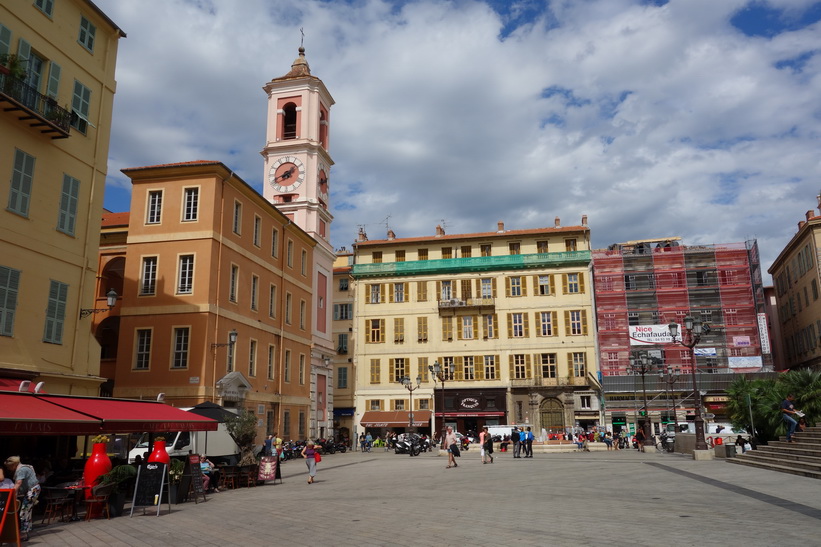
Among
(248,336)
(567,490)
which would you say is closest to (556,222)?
(248,336)

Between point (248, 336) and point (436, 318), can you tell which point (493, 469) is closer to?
point (248, 336)

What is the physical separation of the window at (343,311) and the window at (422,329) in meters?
5.85

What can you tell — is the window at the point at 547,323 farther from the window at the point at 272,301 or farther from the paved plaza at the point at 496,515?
the paved plaza at the point at 496,515

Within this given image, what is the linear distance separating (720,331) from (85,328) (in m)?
44.9

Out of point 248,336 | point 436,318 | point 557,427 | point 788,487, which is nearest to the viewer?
point 788,487

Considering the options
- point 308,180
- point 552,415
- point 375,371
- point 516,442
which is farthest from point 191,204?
point 552,415

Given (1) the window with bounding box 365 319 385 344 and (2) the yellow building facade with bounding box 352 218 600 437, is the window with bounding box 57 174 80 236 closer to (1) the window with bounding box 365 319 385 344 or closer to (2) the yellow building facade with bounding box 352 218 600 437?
(2) the yellow building facade with bounding box 352 218 600 437

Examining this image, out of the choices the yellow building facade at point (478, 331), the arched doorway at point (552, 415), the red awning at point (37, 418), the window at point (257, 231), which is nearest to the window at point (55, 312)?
the red awning at point (37, 418)

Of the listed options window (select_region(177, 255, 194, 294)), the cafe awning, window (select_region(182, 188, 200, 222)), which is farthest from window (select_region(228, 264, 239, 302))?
the cafe awning

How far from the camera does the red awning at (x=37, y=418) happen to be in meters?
10.0

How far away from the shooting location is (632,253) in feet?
173

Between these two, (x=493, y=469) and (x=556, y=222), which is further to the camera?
(x=556, y=222)

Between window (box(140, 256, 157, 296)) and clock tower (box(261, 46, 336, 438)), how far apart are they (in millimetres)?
13261

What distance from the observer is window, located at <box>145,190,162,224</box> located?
95.5 feet
